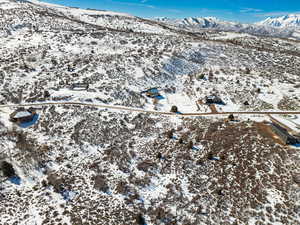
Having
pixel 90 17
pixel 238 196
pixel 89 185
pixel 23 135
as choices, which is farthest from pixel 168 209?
pixel 90 17

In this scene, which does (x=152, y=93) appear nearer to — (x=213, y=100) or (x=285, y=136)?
(x=213, y=100)

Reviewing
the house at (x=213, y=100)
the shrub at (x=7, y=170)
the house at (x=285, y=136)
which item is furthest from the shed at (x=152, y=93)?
the shrub at (x=7, y=170)

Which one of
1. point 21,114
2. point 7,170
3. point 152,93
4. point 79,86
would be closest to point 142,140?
point 152,93

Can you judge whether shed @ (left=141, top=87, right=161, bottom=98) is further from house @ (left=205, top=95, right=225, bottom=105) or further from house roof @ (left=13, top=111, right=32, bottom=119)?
house roof @ (left=13, top=111, right=32, bottom=119)

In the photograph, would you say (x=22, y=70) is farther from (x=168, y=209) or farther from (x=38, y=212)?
(x=168, y=209)

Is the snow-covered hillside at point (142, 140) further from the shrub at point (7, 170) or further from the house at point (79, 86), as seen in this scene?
the house at point (79, 86)

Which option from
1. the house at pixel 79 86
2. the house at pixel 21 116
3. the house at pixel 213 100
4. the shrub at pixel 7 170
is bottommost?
the shrub at pixel 7 170
